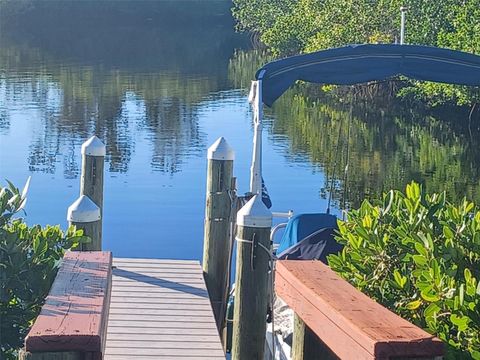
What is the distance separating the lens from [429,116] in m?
25.2

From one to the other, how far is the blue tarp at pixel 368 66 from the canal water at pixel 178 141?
241cm

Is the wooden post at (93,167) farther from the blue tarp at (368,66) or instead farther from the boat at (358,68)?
the blue tarp at (368,66)

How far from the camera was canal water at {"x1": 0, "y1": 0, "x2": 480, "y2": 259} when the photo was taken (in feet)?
43.7

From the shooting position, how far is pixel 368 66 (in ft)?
25.7

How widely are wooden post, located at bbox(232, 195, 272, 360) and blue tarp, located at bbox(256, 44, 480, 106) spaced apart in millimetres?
3131

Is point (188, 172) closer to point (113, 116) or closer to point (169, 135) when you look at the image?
point (169, 135)

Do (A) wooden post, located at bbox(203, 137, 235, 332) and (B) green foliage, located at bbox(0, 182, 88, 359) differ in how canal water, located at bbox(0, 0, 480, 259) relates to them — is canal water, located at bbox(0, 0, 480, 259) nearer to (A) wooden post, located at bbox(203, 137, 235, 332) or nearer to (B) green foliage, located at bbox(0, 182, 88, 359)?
(A) wooden post, located at bbox(203, 137, 235, 332)

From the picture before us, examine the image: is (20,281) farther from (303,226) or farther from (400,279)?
(303,226)

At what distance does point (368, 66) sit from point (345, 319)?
18.7ft

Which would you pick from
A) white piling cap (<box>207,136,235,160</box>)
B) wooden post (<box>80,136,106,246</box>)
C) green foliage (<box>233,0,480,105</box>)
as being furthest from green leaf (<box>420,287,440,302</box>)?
green foliage (<box>233,0,480,105</box>)

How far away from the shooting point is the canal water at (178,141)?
1333cm

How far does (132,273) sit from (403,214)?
9.83 feet

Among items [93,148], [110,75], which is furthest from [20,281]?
[110,75]

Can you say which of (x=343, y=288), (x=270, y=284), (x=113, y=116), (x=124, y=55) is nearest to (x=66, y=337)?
(x=343, y=288)
